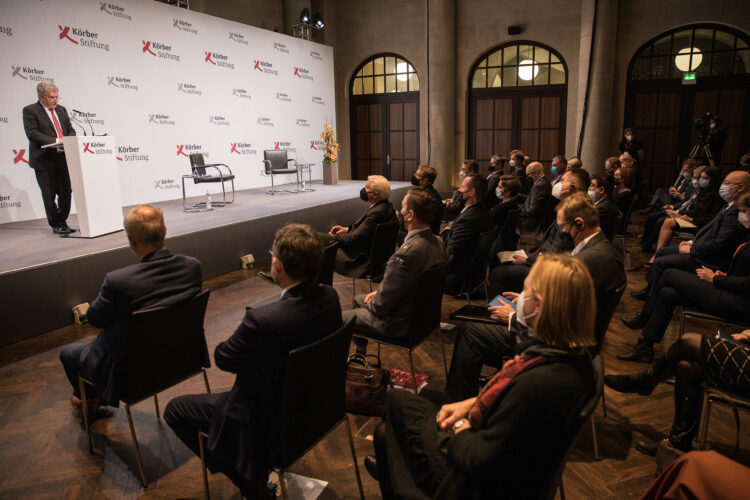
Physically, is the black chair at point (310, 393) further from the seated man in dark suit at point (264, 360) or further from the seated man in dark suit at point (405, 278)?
the seated man in dark suit at point (405, 278)

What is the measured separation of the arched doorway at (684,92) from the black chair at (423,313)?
924cm

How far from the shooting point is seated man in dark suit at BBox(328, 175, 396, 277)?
4.51 m

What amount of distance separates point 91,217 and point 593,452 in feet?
16.3

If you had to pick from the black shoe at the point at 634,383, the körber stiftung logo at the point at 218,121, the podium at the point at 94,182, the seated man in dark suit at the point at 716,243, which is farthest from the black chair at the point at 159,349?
the körber stiftung logo at the point at 218,121

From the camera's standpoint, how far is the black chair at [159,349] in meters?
2.37

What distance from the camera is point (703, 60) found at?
9.85 meters

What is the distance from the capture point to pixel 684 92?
10047 millimetres

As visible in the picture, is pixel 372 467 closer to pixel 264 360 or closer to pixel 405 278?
pixel 264 360

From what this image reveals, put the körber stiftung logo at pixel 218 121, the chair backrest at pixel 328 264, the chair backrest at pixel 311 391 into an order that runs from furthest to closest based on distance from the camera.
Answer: the körber stiftung logo at pixel 218 121 < the chair backrest at pixel 328 264 < the chair backrest at pixel 311 391

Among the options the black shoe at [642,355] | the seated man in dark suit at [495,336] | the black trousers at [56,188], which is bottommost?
the black shoe at [642,355]

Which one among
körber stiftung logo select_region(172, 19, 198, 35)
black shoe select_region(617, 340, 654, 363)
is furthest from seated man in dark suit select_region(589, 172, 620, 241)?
körber stiftung logo select_region(172, 19, 198, 35)

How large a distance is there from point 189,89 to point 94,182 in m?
3.85

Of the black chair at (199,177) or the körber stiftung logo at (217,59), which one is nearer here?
the black chair at (199,177)

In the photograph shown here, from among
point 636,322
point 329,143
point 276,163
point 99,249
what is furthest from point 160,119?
point 636,322
